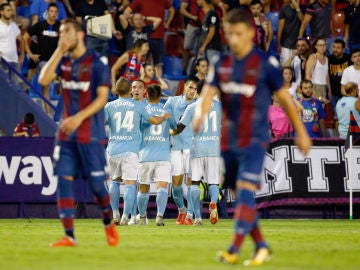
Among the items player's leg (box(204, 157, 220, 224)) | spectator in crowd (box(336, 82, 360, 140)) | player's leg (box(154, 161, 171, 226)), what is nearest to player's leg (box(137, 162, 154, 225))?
player's leg (box(154, 161, 171, 226))

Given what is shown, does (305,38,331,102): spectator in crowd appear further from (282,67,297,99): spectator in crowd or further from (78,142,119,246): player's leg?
(78,142,119,246): player's leg

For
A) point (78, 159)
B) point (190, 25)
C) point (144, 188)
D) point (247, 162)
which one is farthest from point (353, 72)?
point (247, 162)

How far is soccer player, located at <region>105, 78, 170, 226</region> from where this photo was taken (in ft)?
57.7

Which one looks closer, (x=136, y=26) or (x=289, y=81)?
(x=289, y=81)

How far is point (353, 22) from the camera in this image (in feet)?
83.4

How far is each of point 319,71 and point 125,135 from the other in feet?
25.9

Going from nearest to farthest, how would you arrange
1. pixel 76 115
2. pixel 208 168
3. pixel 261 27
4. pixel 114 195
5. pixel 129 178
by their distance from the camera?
pixel 76 115
pixel 129 178
pixel 114 195
pixel 208 168
pixel 261 27

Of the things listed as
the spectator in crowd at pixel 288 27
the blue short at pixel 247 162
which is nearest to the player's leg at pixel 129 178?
the blue short at pixel 247 162

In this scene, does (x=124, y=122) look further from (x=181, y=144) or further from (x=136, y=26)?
(x=136, y=26)

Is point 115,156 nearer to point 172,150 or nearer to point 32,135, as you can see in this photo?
point 172,150

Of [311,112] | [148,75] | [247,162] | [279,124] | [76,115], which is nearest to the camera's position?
[247,162]

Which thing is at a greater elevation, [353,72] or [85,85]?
[353,72]

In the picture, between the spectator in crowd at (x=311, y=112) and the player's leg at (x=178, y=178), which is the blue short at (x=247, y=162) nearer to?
the player's leg at (x=178, y=178)

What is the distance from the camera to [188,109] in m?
17.7
